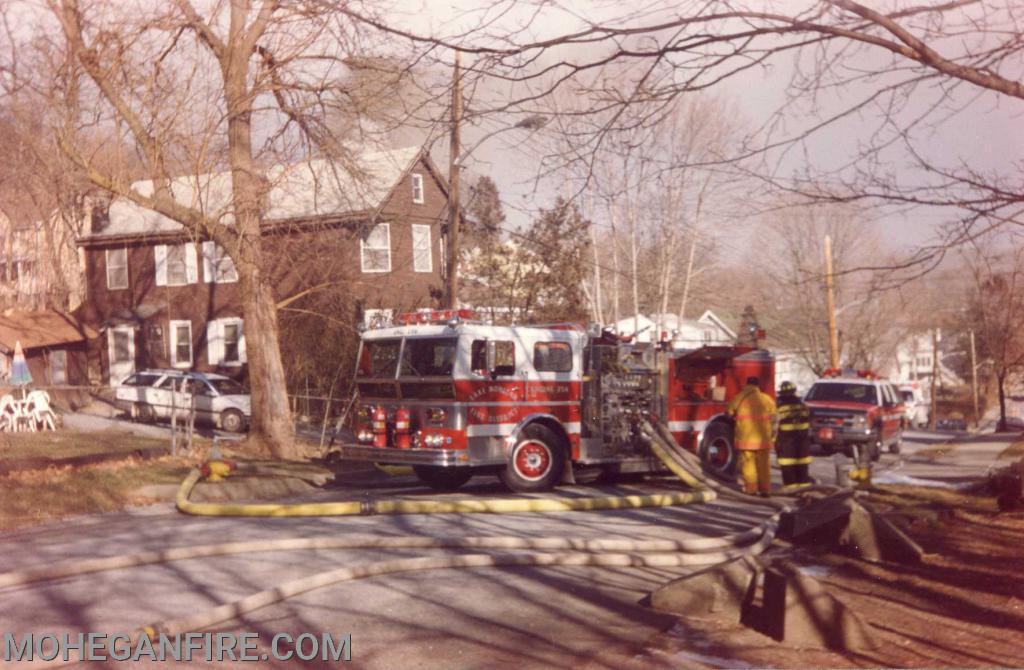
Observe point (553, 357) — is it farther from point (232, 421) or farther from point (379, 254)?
point (379, 254)

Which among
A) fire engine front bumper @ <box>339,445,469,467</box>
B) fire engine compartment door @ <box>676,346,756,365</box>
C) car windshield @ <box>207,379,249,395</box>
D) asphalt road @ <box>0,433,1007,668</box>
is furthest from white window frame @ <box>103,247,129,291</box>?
asphalt road @ <box>0,433,1007,668</box>

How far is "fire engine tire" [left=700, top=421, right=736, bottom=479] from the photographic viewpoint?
1586cm

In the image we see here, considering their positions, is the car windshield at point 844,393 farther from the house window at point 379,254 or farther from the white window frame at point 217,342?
the white window frame at point 217,342

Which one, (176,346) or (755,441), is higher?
(176,346)

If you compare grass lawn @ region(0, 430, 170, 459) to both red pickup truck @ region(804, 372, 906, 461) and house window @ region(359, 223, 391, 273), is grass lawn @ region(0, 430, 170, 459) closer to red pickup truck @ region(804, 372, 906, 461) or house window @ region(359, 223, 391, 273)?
house window @ region(359, 223, 391, 273)

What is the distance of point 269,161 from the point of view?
16.5m

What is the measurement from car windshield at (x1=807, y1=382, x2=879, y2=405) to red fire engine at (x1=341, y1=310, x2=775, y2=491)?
29.1ft

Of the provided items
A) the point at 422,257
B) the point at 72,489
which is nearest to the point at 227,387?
the point at 422,257

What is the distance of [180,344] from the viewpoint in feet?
116

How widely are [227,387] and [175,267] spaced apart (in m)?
9.74

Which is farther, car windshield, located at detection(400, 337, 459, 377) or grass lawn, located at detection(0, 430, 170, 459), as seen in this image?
grass lawn, located at detection(0, 430, 170, 459)

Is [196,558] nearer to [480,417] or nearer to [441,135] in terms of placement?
[441,135]

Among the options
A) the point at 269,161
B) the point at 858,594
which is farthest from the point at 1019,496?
the point at 269,161

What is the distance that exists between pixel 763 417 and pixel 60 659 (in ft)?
32.2
